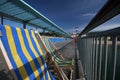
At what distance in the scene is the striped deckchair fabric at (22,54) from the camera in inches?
76.4

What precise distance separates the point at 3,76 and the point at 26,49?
176 cm

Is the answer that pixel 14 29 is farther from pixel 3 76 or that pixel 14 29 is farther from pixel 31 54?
pixel 3 76

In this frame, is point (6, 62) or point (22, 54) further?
point (22, 54)

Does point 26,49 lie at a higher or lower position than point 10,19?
lower

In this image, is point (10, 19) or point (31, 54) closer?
point (31, 54)

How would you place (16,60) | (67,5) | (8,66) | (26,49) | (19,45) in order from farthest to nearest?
(67,5)
(26,49)
(19,45)
(16,60)
(8,66)

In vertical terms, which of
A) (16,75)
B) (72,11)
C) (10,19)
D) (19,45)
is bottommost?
(16,75)

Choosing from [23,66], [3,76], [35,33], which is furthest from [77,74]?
[23,66]

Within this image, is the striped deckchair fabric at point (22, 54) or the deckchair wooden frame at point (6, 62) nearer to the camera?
the deckchair wooden frame at point (6, 62)

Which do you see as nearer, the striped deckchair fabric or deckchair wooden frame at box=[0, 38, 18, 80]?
deckchair wooden frame at box=[0, 38, 18, 80]

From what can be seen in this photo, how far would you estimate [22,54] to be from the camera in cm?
229

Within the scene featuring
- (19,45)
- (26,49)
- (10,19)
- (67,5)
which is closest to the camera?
(19,45)

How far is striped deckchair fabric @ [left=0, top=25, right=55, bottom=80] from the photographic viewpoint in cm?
194

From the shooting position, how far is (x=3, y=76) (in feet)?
12.5
